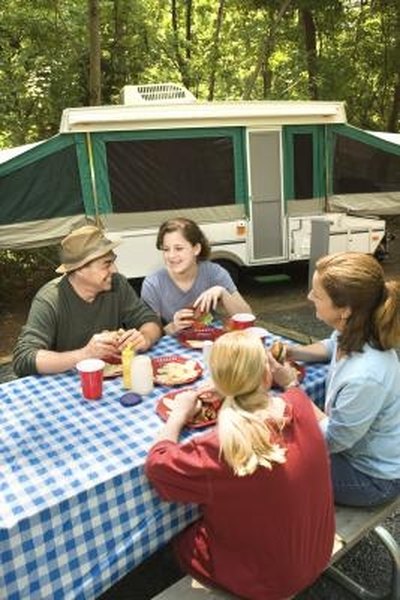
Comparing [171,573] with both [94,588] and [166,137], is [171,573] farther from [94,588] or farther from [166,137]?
[166,137]

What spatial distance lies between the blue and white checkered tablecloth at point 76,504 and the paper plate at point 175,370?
24cm

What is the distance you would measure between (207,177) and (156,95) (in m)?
1.23

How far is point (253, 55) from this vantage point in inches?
479

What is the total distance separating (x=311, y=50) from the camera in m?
11.5

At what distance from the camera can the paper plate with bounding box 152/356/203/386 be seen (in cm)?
231

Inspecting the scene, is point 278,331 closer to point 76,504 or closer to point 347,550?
point 347,550

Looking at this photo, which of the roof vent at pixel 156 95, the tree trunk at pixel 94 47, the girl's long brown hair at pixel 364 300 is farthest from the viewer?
the tree trunk at pixel 94 47

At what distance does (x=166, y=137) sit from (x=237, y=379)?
543 cm

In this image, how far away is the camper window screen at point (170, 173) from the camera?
6375 millimetres

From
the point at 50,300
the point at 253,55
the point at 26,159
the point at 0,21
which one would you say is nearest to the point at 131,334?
the point at 50,300

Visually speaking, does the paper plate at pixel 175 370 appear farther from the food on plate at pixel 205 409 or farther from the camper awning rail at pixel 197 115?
the camper awning rail at pixel 197 115

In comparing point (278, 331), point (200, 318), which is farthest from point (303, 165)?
point (200, 318)

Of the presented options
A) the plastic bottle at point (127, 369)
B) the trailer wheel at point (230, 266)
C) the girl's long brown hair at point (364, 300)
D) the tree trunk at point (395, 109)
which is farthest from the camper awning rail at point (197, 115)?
the tree trunk at point (395, 109)

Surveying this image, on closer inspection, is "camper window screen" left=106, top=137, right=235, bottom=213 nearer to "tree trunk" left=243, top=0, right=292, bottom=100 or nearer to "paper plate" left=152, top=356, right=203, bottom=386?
"paper plate" left=152, top=356, right=203, bottom=386
